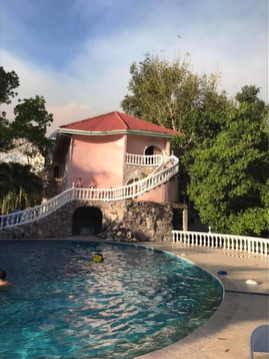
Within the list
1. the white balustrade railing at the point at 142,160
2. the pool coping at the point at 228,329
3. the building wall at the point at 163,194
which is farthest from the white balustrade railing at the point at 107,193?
the pool coping at the point at 228,329

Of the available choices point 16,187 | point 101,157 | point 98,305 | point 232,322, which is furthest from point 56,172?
point 232,322

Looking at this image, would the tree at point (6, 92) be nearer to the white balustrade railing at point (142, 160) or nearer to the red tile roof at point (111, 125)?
the red tile roof at point (111, 125)

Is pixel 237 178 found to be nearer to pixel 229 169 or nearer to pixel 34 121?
pixel 229 169

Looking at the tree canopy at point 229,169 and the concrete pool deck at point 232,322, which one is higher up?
the tree canopy at point 229,169

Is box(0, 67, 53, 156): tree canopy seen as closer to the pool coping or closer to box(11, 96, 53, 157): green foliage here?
box(11, 96, 53, 157): green foliage

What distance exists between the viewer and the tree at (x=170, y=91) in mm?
29984

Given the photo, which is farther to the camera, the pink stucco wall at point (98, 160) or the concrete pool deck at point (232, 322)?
the pink stucco wall at point (98, 160)

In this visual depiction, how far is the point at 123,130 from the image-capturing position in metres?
20.5

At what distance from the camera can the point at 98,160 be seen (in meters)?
21.5

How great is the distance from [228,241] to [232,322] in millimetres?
9946

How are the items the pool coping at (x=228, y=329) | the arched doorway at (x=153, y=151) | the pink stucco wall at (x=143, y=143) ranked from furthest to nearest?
the arched doorway at (x=153, y=151), the pink stucco wall at (x=143, y=143), the pool coping at (x=228, y=329)

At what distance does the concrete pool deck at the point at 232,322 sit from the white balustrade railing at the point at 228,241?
3.31m

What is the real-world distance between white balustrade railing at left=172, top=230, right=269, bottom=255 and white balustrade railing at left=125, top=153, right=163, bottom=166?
564cm

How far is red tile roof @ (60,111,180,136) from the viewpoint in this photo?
20922mm
